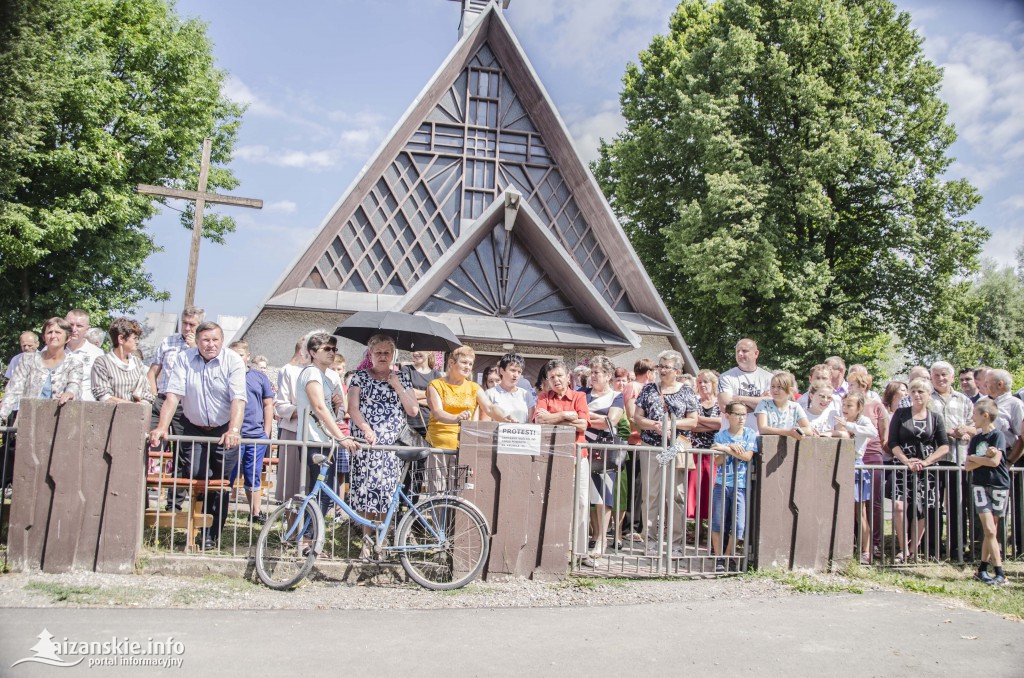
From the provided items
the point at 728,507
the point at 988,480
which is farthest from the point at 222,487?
the point at 988,480

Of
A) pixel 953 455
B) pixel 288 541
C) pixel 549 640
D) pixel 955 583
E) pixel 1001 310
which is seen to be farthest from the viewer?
pixel 1001 310

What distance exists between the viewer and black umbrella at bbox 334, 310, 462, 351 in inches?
315

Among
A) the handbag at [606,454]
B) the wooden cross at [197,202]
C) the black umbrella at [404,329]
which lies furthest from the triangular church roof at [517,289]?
the handbag at [606,454]

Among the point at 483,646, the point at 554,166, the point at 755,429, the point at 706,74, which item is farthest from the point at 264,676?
the point at 706,74

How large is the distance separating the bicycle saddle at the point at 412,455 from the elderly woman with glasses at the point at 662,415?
221 centimetres

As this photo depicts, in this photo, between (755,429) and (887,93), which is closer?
(755,429)

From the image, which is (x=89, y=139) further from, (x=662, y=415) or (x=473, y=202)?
(x=662, y=415)

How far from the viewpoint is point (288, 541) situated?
6.04m

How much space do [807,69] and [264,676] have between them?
913 inches

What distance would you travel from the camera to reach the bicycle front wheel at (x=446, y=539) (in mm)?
6233

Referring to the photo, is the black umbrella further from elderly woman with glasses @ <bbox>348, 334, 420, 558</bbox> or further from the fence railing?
the fence railing

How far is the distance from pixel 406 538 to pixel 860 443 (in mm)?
5301

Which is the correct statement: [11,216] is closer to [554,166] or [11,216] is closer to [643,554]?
[554,166]

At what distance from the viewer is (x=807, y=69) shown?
2255 centimetres
